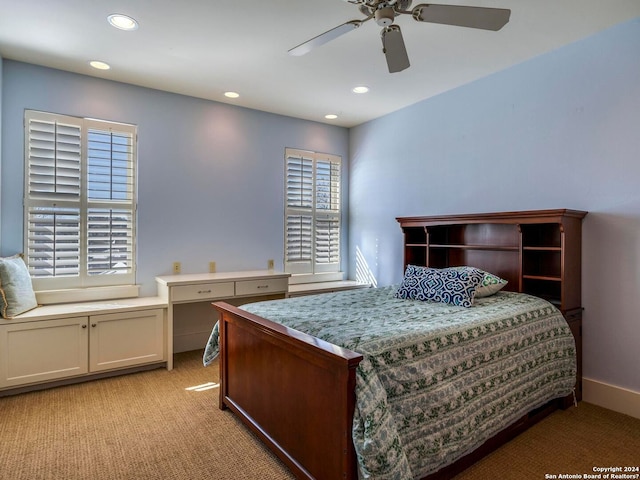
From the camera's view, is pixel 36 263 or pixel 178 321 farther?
pixel 178 321

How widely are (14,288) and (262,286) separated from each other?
202cm

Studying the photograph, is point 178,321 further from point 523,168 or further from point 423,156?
point 523,168

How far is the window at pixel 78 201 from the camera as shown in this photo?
3.30 m

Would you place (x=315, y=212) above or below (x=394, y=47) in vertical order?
below

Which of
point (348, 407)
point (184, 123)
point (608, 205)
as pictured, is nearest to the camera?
point (348, 407)

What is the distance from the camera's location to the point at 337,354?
5.24 ft

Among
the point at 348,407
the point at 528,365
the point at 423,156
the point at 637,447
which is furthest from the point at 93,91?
the point at 637,447

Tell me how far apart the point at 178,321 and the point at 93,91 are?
2.39 meters

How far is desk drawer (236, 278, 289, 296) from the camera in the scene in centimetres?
381

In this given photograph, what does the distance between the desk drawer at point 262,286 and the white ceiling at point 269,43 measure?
6.36 ft

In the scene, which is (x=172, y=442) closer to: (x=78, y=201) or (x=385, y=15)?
(x=78, y=201)

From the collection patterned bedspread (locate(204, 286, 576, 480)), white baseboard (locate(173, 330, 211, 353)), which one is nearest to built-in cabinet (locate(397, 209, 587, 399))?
patterned bedspread (locate(204, 286, 576, 480))

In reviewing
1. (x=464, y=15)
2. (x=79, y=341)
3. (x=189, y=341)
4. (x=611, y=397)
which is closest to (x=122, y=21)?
(x=464, y=15)

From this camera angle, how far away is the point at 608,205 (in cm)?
275
